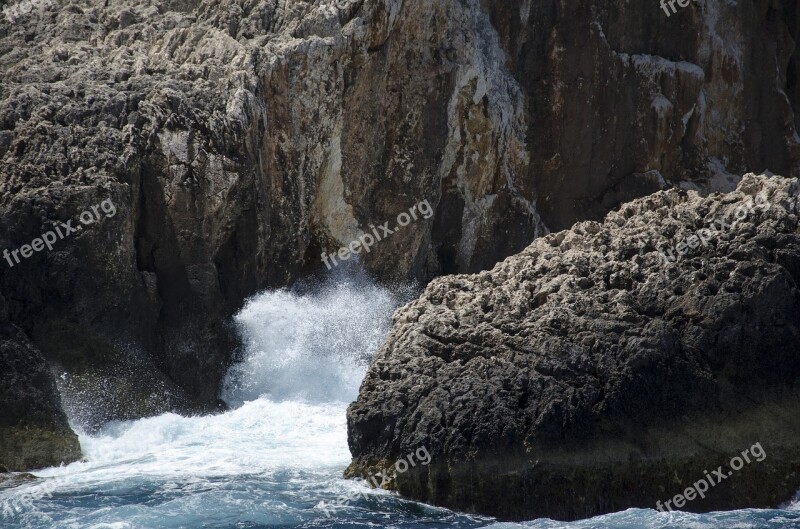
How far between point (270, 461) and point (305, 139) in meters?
6.67

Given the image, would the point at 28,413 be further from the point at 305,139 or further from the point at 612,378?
the point at 612,378

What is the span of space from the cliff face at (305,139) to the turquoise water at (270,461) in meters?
0.59

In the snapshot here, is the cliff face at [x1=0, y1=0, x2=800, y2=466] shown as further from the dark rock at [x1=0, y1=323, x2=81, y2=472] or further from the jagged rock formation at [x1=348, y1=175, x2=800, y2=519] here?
the jagged rock formation at [x1=348, y1=175, x2=800, y2=519]

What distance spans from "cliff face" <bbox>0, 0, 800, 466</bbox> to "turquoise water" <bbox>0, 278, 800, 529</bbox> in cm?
59

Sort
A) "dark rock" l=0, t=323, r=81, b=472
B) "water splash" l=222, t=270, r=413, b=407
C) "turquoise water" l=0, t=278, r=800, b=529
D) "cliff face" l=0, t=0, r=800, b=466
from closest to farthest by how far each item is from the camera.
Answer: "turquoise water" l=0, t=278, r=800, b=529 < "dark rock" l=0, t=323, r=81, b=472 < "cliff face" l=0, t=0, r=800, b=466 < "water splash" l=222, t=270, r=413, b=407

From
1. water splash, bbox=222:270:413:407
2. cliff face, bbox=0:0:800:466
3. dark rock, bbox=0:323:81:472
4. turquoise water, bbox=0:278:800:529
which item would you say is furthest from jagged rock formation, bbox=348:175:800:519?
water splash, bbox=222:270:413:407

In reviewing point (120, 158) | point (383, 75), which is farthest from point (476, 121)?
point (120, 158)

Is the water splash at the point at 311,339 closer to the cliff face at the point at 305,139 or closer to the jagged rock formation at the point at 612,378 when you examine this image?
the cliff face at the point at 305,139

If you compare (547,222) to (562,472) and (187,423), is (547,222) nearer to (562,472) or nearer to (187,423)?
(187,423)

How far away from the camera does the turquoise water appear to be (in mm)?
13047

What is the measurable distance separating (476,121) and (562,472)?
10.7 meters

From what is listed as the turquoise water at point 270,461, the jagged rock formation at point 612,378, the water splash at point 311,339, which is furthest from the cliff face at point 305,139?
the jagged rock formation at point 612,378

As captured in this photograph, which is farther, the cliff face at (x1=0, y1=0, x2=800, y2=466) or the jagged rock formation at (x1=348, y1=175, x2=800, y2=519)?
the cliff face at (x1=0, y1=0, x2=800, y2=466)

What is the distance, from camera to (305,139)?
67.7 feet
